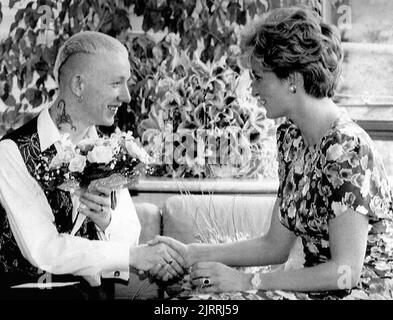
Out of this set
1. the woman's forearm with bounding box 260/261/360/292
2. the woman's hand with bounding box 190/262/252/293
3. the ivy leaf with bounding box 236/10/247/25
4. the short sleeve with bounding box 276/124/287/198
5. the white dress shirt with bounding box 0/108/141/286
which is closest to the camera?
the woman's forearm with bounding box 260/261/360/292

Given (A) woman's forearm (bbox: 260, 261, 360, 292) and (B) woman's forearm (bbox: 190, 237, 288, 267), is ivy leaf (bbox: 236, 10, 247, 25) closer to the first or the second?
(B) woman's forearm (bbox: 190, 237, 288, 267)

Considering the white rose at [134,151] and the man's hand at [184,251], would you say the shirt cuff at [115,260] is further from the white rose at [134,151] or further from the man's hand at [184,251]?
the white rose at [134,151]

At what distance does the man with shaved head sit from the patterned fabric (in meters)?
0.44

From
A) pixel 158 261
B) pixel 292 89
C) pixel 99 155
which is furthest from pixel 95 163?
pixel 292 89

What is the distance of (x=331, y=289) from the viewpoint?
1462mm

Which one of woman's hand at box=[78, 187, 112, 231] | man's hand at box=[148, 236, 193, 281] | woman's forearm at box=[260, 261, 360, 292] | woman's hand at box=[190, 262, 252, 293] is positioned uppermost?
woman's hand at box=[78, 187, 112, 231]

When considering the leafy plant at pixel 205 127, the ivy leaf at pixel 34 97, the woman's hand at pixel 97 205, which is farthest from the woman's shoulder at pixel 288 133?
the ivy leaf at pixel 34 97

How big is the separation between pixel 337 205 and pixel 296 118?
293 millimetres

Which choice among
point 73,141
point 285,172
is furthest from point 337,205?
point 73,141

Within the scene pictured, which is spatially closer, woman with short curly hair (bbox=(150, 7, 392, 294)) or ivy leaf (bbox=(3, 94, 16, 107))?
woman with short curly hair (bbox=(150, 7, 392, 294))

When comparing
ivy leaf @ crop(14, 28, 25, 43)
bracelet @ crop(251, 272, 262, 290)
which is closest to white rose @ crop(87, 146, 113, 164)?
bracelet @ crop(251, 272, 262, 290)

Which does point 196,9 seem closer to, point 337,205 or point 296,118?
point 296,118

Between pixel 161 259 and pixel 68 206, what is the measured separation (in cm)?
32

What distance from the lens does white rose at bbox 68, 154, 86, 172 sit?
5.00ft
